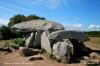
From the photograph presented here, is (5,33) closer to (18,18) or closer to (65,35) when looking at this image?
(18,18)

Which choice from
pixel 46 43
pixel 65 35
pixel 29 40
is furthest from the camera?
pixel 29 40

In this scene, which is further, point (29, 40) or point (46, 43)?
point (29, 40)

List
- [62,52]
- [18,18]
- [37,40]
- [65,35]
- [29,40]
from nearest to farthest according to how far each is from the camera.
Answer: [62,52], [65,35], [37,40], [29,40], [18,18]

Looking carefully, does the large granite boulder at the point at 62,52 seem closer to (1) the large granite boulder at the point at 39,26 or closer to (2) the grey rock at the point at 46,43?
(2) the grey rock at the point at 46,43

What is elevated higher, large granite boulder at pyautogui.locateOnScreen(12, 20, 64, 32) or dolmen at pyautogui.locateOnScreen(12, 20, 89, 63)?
large granite boulder at pyautogui.locateOnScreen(12, 20, 64, 32)

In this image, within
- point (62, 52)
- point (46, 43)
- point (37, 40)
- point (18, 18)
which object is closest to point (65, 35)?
point (62, 52)

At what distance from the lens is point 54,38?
14.4 metres

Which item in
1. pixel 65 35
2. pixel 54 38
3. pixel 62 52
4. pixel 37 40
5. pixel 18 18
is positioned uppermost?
pixel 18 18

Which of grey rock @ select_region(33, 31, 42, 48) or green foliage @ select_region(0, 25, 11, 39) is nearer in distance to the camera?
grey rock @ select_region(33, 31, 42, 48)

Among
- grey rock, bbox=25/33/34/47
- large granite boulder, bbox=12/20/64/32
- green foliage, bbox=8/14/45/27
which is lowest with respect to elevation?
grey rock, bbox=25/33/34/47

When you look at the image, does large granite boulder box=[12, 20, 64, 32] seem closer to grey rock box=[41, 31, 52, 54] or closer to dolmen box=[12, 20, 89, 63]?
dolmen box=[12, 20, 89, 63]

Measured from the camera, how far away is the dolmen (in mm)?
13481

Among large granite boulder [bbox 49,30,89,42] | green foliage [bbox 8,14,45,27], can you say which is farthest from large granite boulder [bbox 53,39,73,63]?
green foliage [bbox 8,14,45,27]

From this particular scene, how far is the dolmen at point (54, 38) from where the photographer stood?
1348 centimetres
